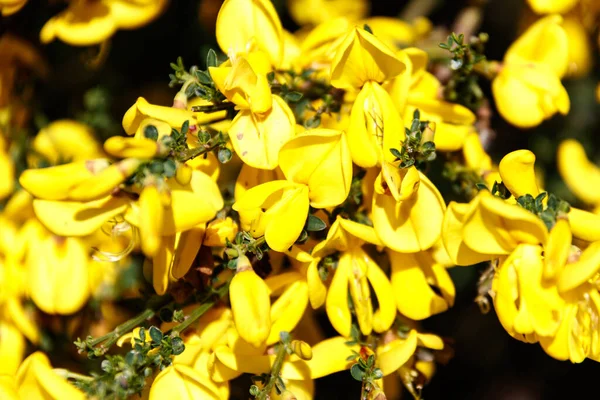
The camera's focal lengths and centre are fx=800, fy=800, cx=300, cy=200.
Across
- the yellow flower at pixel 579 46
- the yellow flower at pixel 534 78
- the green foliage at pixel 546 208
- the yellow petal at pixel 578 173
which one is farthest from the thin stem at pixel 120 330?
the yellow flower at pixel 579 46

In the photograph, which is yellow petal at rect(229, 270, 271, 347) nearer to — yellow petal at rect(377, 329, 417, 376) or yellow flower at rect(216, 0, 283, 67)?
yellow petal at rect(377, 329, 417, 376)

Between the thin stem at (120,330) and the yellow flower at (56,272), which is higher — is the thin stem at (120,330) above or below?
above

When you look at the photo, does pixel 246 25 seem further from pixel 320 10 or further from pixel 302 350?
pixel 320 10

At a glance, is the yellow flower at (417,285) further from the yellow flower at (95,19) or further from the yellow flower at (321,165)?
the yellow flower at (95,19)

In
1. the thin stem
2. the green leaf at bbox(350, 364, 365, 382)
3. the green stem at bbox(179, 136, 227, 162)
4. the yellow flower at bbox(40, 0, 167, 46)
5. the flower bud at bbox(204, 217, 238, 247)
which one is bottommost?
the green leaf at bbox(350, 364, 365, 382)

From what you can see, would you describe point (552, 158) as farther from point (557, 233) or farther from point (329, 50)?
point (557, 233)

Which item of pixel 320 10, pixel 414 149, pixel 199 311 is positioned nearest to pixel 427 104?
pixel 414 149

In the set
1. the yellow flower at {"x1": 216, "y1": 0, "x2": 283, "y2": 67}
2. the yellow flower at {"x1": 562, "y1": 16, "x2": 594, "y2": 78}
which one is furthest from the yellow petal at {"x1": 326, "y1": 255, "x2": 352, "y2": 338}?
the yellow flower at {"x1": 562, "y1": 16, "x2": 594, "y2": 78}
